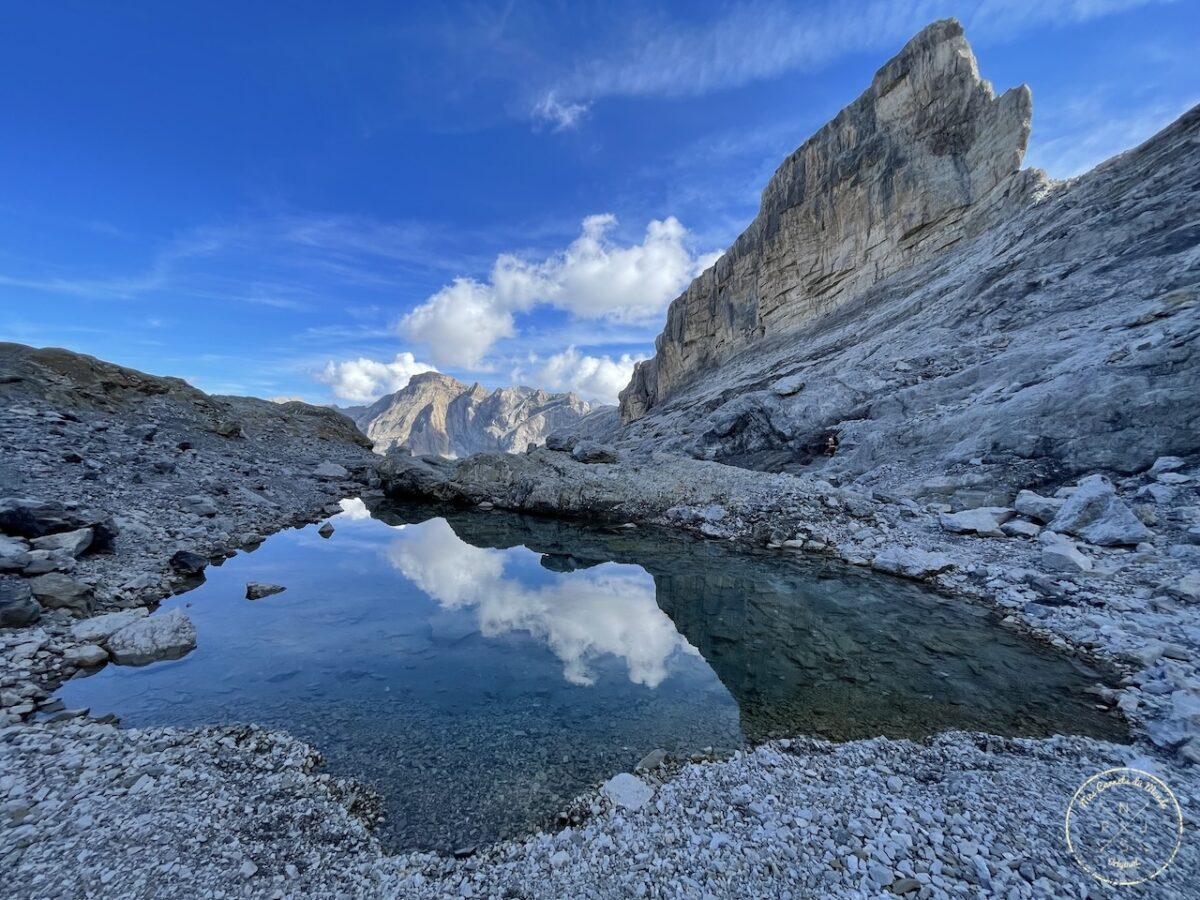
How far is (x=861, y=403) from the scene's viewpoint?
2653 cm

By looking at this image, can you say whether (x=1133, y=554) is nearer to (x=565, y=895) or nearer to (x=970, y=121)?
(x=565, y=895)

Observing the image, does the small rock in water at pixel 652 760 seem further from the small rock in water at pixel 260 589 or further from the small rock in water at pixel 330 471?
the small rock in water at pixel 330 471

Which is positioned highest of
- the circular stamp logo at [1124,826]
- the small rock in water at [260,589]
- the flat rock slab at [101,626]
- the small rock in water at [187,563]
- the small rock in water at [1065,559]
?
the small rock in water at [1065,559]

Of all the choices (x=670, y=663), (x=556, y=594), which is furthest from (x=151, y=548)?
(x=670, y=663)

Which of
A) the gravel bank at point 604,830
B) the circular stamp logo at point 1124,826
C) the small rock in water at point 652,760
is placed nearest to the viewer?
the gravel bank at point 604,830

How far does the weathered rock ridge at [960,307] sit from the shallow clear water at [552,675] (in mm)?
9246

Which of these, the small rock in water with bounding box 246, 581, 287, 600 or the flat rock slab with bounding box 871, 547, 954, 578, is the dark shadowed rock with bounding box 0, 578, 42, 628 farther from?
the flat rock slab with bounding box 871, 547, 954, 578

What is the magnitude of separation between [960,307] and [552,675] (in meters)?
33.4

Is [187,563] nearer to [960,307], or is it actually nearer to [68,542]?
[68,542]

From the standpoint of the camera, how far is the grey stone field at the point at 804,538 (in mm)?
4598

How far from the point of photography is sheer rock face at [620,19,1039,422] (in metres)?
42.5

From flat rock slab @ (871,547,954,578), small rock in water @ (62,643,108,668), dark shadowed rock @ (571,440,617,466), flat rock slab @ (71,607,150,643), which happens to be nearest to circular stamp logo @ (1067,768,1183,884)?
flat rock slab @ (871,547,954,578)

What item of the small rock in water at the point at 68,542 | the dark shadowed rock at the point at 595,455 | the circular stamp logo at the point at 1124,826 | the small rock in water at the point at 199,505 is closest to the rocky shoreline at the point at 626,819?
the circular stamp logo at the point at 1124,826

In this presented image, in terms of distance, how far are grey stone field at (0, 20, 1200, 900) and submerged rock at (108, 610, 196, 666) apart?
0.06 m
